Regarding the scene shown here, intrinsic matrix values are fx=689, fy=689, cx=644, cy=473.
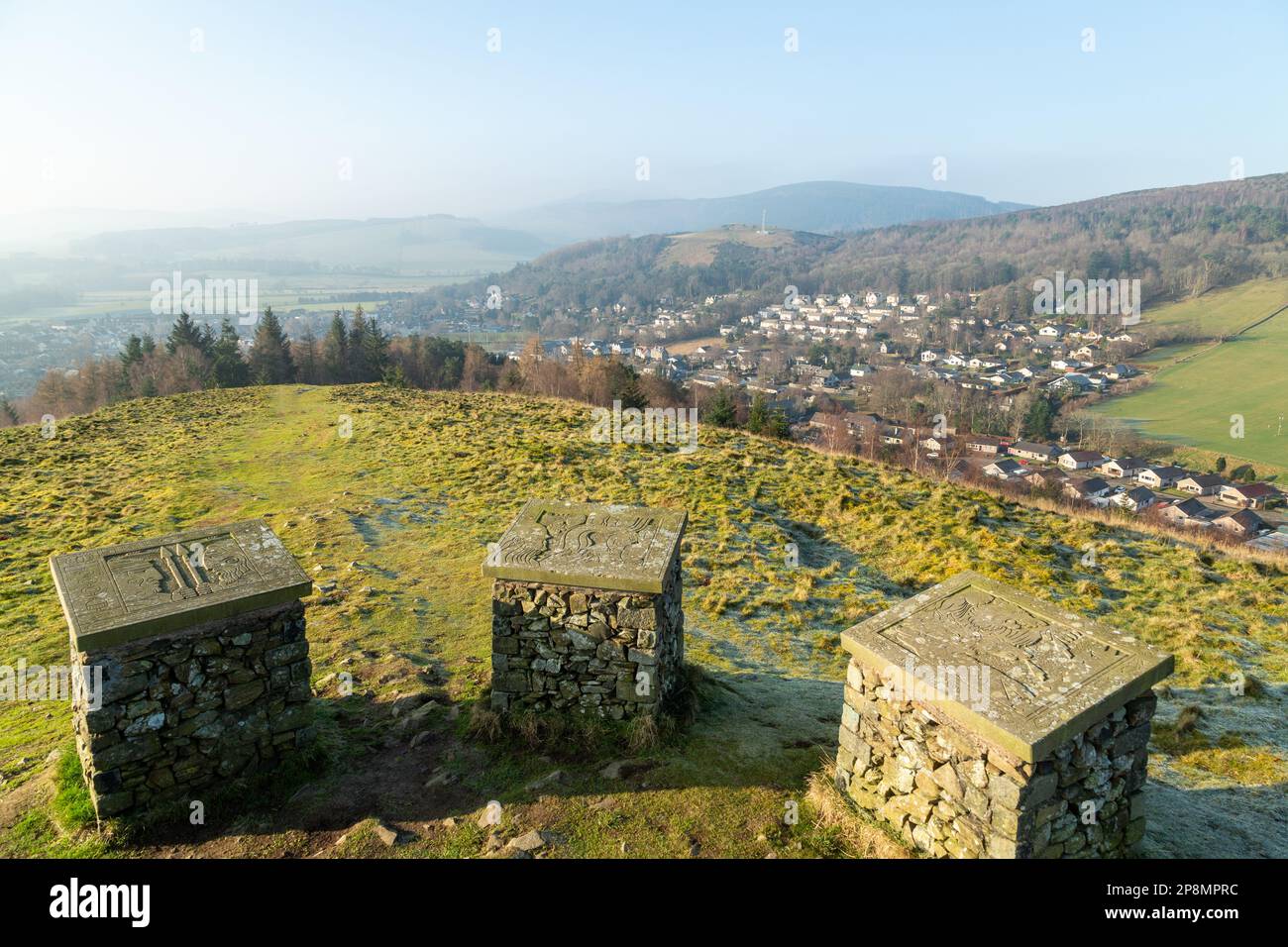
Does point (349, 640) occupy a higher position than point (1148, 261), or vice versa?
point (1148, 261)

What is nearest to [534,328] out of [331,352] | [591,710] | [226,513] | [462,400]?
[331,352]

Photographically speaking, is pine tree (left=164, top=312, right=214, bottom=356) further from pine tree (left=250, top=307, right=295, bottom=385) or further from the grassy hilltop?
the grassy hilltop

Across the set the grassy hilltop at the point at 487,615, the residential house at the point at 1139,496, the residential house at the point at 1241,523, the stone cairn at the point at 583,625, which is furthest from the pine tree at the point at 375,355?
the residential house at the point at 1241,523

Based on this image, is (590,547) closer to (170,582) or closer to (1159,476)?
(170,582)

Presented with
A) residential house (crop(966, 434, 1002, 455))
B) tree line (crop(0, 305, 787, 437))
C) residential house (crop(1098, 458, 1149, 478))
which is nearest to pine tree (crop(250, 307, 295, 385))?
tree line (crop(0, 305, 787, 437))

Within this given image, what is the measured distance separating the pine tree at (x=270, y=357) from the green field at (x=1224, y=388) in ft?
255

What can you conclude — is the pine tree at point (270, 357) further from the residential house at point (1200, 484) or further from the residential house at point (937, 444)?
the residential house at point (1200, 484)

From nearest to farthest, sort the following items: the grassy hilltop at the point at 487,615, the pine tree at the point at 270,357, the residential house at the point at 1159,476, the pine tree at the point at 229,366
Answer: the grassy hilltop at the point at 487,615, the pine tree at the point at 229,366, the pine tree at the point at 270,357, the residential house at the point at 1159,476

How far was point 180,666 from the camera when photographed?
251 inches

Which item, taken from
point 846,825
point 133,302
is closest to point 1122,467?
point 846,825

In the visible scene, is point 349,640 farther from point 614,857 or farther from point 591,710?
point 614,857

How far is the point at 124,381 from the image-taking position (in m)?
47.8

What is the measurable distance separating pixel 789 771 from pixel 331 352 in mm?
54659

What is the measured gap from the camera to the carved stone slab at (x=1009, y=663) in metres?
5.22
